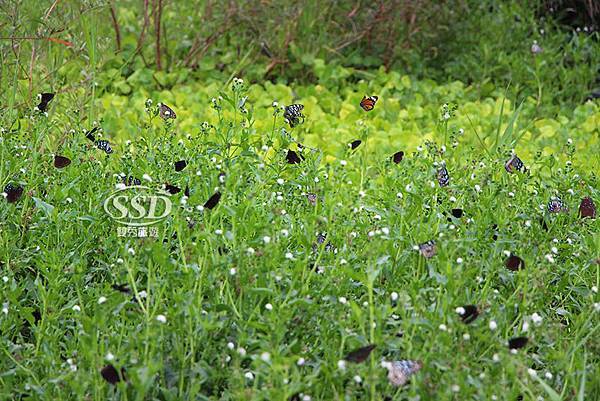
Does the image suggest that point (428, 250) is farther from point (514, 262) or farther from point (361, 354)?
point (361, 354)

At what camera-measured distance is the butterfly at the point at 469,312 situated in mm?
2119

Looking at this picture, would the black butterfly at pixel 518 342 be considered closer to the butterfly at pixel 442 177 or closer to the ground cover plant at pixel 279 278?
the ground cover plant at pixel 279 278

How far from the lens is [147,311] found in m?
2.14

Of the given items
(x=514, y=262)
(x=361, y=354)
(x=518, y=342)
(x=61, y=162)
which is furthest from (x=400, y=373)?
(x=61, y=162)

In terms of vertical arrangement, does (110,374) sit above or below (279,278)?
below

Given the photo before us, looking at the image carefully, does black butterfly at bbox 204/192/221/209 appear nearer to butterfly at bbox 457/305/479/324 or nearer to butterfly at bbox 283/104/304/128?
butterfly at bbox 457/305/479/324

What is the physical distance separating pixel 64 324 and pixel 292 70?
3.50 metres

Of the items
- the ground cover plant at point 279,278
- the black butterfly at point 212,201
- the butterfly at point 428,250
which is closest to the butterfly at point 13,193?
the ground cover plant at point 279,278

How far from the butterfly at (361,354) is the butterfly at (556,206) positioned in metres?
1.10

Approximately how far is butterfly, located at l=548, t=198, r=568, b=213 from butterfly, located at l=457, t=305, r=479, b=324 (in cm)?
75

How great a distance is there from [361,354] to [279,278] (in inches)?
11.7

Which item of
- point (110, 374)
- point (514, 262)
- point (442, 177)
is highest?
point (514, 262)

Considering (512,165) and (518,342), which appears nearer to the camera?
(518,342)

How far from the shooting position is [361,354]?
196cm
